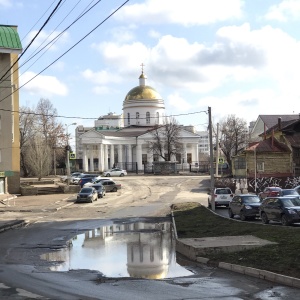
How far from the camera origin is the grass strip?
12.7 metres

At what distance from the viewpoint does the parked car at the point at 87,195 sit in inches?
1989

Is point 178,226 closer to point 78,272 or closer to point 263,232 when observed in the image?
point 263,232

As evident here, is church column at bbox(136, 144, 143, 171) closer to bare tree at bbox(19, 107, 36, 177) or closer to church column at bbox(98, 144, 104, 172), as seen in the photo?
church column at bbox(98, 144, 104, 172)

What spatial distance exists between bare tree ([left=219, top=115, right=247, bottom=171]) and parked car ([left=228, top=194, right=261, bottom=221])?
208 ft

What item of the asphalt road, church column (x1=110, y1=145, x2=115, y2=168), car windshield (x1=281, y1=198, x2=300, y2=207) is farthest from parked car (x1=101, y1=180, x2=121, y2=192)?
church column (x1=110, y1=145, x2=115, y2=168)

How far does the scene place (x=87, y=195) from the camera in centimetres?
5075

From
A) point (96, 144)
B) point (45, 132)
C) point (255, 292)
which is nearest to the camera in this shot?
point (255, 292)

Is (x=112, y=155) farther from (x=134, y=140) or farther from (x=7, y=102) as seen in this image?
(x=7, y=102)

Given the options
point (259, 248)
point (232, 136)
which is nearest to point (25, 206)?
point (259, 248)

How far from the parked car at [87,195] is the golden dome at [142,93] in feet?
237

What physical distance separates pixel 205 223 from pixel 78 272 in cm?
1211

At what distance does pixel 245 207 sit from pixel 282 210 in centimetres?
526

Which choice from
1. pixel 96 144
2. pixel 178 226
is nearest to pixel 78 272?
pixel 178 226

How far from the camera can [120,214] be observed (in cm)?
3878
